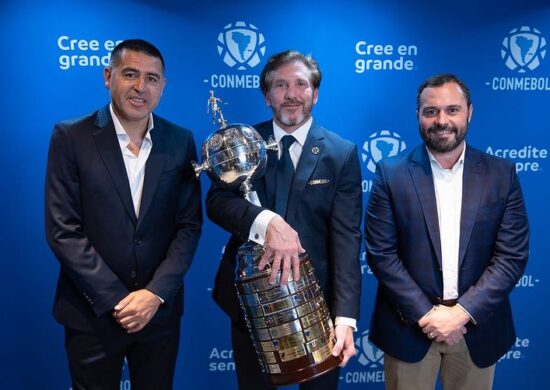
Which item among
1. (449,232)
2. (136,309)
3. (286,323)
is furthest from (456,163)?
(136,309)

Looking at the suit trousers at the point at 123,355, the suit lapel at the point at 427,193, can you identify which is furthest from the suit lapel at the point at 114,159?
the suit lapel at the point at 427,193

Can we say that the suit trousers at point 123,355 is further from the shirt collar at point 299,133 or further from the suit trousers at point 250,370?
the shirt collar at point 299,133

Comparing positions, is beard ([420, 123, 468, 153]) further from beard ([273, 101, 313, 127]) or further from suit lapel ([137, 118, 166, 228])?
suit lapel ([137, 118, 166, 228])

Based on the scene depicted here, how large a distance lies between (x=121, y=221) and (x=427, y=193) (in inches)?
52.1

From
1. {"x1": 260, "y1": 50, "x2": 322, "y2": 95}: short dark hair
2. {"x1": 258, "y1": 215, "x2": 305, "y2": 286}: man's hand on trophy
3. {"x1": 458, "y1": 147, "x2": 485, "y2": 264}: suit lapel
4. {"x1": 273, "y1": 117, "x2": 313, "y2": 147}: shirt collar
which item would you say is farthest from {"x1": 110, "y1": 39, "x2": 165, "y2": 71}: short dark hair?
{"x1": 458, "y1": 147, "x2": 485, "y2": 264}: suit lapel

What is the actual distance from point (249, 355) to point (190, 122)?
1.52 meters

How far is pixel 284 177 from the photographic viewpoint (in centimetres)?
246

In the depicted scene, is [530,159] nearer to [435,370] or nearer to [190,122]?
[435,370]

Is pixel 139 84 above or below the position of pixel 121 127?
above

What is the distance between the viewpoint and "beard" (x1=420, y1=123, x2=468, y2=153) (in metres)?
2.63

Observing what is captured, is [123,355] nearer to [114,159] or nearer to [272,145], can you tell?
[114,159]

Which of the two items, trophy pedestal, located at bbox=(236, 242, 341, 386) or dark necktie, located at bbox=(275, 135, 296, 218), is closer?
trophy pedestal, located at bbox=(236, 242, 341, 386)

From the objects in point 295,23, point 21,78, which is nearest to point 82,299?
point 21,78

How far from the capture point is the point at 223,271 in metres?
2.60
